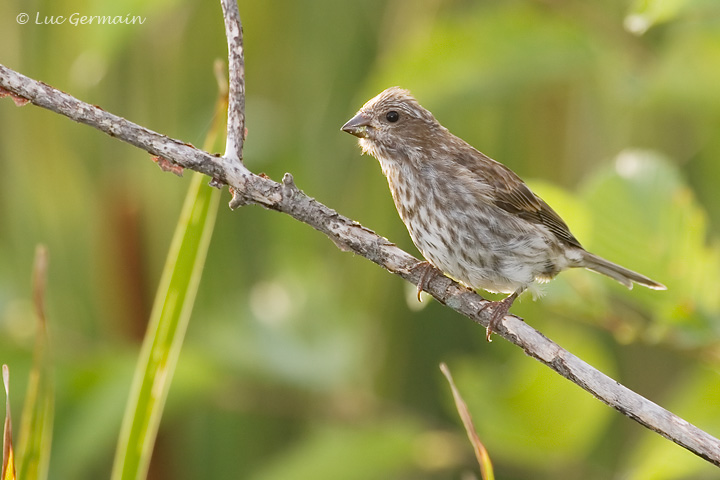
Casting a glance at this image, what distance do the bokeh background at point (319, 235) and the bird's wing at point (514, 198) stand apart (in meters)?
0.22

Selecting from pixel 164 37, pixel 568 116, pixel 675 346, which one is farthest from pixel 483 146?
pixel 675 346

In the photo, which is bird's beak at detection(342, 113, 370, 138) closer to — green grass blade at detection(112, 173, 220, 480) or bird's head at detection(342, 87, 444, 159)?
bird's head at detection(342, 87, 444, 159)

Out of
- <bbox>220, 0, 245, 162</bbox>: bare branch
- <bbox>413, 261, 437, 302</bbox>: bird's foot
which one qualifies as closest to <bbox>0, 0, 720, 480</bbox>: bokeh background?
<bbox>413, 261, 437, 302</bbox>: bird's foot

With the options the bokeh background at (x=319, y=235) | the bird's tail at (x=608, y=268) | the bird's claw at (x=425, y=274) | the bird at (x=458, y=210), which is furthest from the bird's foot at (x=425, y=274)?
the bird's tail at (x=608, y=268)

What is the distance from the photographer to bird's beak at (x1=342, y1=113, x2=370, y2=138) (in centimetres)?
258

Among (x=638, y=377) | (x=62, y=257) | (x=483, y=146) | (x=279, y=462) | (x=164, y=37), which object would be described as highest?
(x=164, y=37)

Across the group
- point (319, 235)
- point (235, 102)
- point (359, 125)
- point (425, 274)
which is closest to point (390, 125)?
point (359, 125)

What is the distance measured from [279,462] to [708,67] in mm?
1840

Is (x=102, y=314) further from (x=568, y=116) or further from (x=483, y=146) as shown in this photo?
(x=568, y=116)

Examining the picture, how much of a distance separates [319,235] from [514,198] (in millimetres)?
1271

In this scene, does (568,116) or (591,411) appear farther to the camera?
(568,116)

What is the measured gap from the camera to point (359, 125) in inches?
102

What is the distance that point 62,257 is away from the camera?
3.72 meters

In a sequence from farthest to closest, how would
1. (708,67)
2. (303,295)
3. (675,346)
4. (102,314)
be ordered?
(102,314), (303,295), (708,67), (675,346)
